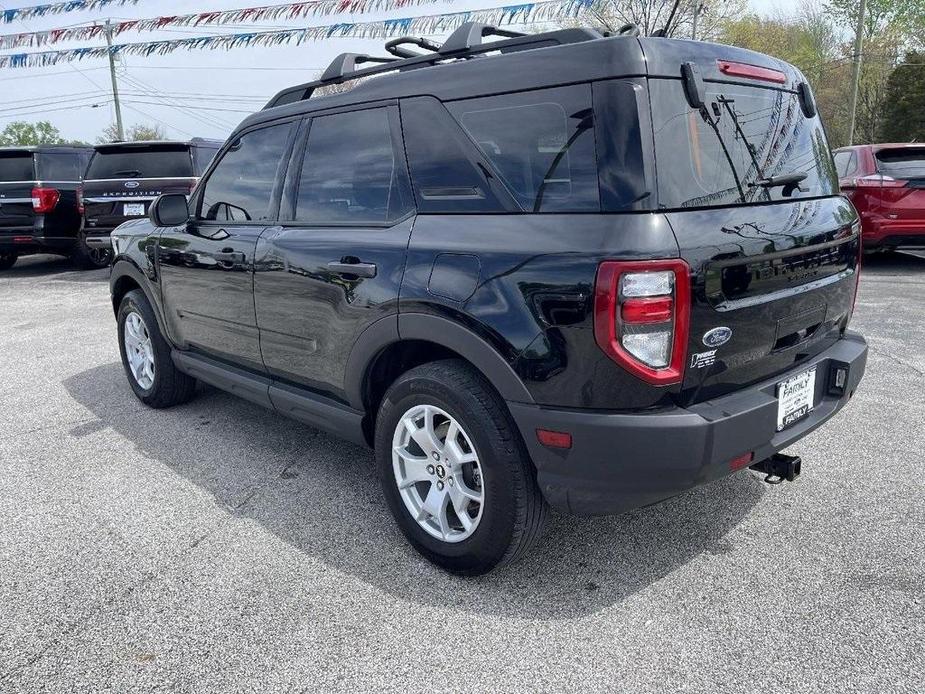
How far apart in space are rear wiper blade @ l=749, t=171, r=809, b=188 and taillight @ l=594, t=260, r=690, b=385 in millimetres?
647

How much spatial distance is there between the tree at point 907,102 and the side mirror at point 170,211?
1242 inches

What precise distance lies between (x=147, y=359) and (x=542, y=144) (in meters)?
3.49

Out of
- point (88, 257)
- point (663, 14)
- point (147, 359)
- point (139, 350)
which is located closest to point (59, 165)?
point (88, 257)

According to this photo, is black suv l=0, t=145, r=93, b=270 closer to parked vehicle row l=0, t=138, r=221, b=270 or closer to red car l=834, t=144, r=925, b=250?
parked vehicle row l=0, t=138, r=221, b=270

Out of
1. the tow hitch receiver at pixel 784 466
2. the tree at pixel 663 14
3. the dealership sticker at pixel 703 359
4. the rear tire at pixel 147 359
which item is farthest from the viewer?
the tree at pixel 663 14

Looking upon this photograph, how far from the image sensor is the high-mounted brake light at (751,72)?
245 centimetres

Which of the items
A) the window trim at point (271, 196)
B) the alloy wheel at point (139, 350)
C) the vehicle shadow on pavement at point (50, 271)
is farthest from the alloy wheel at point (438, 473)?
the vehicle shadow on pavement at point (50, 271)

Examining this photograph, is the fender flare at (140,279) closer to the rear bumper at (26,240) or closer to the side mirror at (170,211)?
the side mirror at (170,211)

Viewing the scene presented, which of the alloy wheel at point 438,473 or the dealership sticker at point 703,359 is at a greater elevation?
the dealership sticker at point 703,359

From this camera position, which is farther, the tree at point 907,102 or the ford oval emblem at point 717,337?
the tree at point 907,102

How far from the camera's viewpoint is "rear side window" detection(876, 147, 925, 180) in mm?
8602

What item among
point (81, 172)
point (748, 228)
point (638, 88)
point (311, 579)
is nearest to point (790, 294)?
point (748, 228)

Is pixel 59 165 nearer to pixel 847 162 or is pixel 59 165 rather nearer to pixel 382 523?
pixel 382 523

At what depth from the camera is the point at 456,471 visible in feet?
8.54
